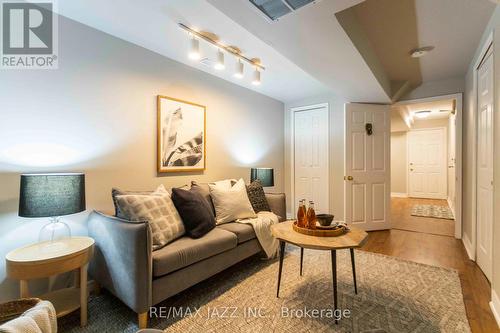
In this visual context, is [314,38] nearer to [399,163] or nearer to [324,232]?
[324,232]

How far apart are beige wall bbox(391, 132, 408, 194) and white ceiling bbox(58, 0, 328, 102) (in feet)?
20.3

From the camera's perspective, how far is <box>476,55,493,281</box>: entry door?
212 cm

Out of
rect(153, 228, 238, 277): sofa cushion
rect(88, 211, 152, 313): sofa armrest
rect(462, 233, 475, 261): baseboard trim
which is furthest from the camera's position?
rect(462, 233, 475, 261): baseboard trim

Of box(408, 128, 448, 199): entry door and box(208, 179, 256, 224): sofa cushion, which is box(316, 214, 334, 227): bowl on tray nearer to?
box(208, 179, 256, 224): sofa cushion

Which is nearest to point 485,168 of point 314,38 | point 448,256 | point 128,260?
point 448,256

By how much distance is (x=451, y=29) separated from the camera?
89.5 inches

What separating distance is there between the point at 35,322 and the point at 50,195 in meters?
0.79

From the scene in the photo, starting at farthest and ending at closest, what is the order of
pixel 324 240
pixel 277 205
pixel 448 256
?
1. pixel 277 205
2. pixel 448 256
3. pixel 324 240

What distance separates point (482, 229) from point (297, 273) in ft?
6.42

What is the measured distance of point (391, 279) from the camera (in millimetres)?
2221

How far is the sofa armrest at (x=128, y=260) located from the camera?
59.4 inches

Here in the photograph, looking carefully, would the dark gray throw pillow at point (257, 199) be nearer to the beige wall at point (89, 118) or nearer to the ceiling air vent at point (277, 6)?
the beige wall at point (89, 118)

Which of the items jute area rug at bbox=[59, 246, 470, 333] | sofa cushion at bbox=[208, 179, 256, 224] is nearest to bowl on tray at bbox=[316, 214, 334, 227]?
jute area rug at bbox=[59, 246, 470, 333]

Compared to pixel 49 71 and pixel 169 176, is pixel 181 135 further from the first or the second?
pixel 49 71
